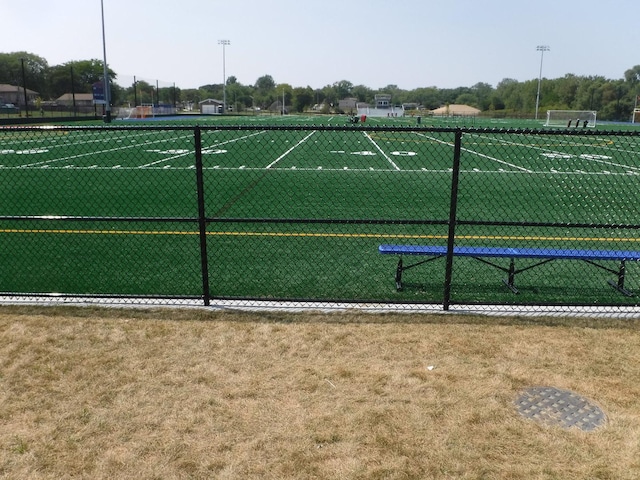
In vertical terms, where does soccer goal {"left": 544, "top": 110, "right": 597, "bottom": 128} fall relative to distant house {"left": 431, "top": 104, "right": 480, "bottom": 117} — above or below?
below

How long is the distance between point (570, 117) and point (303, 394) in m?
70.8

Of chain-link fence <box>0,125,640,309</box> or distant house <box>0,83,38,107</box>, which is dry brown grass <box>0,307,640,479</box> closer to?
chain-link fence <box>0,125,640,309</box>

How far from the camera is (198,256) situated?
293 inches

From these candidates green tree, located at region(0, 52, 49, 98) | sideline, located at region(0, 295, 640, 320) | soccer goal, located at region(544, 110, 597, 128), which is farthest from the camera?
green tree, located at region(0, 52, 49, 98)

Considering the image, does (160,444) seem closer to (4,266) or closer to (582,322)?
(582,322)

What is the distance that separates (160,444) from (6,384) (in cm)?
153

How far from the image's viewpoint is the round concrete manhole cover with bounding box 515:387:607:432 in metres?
3.67

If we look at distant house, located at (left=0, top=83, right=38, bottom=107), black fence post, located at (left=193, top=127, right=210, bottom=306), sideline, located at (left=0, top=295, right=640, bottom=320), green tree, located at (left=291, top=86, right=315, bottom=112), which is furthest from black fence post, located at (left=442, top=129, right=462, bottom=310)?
green tree, located at (left=291, top=86, right=315, bottom=112)

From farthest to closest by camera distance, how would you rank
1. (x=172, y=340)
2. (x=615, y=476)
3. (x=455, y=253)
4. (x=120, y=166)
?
(x=120, y=166) → (x=455, y=253) → (x=172, y=340) → (x=615, y=476)

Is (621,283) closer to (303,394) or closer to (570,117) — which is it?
(303,394)

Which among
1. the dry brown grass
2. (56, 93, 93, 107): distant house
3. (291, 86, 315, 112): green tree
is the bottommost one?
the dry brown grass

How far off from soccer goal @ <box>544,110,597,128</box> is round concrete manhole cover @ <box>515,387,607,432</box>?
58366 mm

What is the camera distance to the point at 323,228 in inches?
351

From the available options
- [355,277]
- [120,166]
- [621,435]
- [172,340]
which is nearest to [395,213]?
[355,277]
